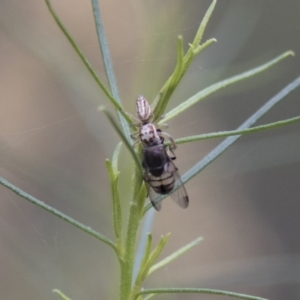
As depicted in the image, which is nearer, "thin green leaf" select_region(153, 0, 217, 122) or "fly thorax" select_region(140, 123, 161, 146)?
"thin green leaf" select_region(153, 0, 217, 122)

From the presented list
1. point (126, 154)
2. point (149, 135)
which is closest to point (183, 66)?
point (149, 135)

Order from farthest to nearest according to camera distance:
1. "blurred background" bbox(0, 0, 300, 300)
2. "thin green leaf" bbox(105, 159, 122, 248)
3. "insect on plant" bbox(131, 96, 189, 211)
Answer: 1. "blurred background" bbox(0, 0, 300, 300)
2. "insect on plant" bbox(131, 96, 189, 211)
3. "thin green leaf" bbox(105, 159, 122, 248)

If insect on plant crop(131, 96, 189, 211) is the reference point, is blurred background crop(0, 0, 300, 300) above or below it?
above

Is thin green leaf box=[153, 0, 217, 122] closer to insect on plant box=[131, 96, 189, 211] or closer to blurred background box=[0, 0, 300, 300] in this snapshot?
insect on plant box=[131, 96, 189, 211]

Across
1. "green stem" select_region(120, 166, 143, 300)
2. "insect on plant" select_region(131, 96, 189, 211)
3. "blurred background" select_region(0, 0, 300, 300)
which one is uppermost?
"blurred background" select_region(0, 0, 300, 300)

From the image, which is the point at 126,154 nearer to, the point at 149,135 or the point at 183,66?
the point at 149,135

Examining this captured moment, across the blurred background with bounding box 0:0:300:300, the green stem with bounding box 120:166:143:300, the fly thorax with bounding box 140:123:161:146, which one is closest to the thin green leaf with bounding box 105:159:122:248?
the green stem with bounding box 120:166:143:300

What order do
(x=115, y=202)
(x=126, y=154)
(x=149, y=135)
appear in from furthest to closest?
1. (x=126, y=154)
2. (x=149, y=135)
3. (x=115, y=202)

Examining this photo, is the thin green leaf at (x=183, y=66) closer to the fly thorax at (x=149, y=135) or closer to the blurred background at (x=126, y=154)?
the fly thorax at (x=149, y=135)

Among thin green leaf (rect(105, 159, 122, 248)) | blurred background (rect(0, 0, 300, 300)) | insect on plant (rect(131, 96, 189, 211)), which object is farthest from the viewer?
blurred background (rect(0, 0, 300, 300))
